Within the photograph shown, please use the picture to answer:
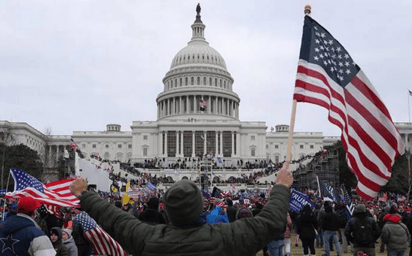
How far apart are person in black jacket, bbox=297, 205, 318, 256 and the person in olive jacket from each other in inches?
411

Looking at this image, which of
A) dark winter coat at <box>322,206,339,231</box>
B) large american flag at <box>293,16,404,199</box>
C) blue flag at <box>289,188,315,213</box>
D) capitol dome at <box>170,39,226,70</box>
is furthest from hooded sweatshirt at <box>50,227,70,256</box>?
capitol dome at <box>170,39,226,70</box>

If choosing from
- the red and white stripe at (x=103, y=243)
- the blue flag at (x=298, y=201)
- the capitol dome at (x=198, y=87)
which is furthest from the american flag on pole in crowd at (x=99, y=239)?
the capitol dome at (x=198, y=87)

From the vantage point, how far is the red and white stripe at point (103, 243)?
788 centimetres

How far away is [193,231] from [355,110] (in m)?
3.73

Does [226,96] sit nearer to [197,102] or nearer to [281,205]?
[197,102]

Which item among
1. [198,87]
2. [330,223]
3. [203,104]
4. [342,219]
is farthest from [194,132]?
[330,223]

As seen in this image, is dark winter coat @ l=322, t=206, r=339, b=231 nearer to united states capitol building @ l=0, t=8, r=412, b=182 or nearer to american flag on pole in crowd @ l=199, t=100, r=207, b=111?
united states capitol building @ l=0, t=8, r=412, b=182

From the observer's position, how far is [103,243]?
8016 mm

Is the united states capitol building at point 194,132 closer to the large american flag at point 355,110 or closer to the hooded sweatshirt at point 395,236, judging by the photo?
the hooded sweatshirt at point 395,236

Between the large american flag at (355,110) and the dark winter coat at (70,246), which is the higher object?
the large american flag at (355,110)

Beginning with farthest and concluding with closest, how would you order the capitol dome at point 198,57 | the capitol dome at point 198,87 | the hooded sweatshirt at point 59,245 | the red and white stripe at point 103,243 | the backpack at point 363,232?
the capitol dome at point 198,57
the capitol dome at point 198,87
the backpack at point 363,232
the red and white stripe at point 103,243
the hooded sweatshirt at point 59,245

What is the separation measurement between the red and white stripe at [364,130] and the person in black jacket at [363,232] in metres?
3.69

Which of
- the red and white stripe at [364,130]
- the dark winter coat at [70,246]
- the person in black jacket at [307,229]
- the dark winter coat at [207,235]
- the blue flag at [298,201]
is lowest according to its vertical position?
the person in black jacket at [307,229]

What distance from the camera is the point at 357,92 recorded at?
6582mm
